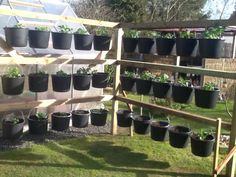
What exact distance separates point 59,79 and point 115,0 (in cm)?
1443

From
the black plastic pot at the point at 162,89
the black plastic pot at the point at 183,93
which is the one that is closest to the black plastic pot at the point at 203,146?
the black plastic pot at the point at 183,93

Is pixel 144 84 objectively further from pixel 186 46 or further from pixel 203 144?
pixel 203 144

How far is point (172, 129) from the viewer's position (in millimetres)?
4648

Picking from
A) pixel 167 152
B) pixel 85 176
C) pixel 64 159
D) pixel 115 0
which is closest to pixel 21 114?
pixel 64 159

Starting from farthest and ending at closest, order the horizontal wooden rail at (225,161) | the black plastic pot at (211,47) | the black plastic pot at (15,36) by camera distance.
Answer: the black plastic pot at (15,36), the black plastic pot at (211,47), the horizontal wooden rail at (225,161)

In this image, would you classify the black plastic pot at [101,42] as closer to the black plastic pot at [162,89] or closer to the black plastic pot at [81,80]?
the black plastic pot at [81,80]

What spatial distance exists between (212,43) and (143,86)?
137cm

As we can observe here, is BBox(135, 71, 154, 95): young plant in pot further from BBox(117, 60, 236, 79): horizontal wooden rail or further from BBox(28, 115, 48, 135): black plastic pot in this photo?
BBox(28, 115, 48, 135): black plastic pot

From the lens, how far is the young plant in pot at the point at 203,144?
13.5 ft

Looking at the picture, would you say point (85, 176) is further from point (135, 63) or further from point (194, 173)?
point (135, 63)

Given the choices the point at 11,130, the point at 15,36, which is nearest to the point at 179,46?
the point at 15,36

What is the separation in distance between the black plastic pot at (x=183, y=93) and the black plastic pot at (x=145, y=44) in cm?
86

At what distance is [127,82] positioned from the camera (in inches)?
214

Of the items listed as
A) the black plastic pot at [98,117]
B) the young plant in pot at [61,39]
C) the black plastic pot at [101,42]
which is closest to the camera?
the young plant in pot at [61,39]
